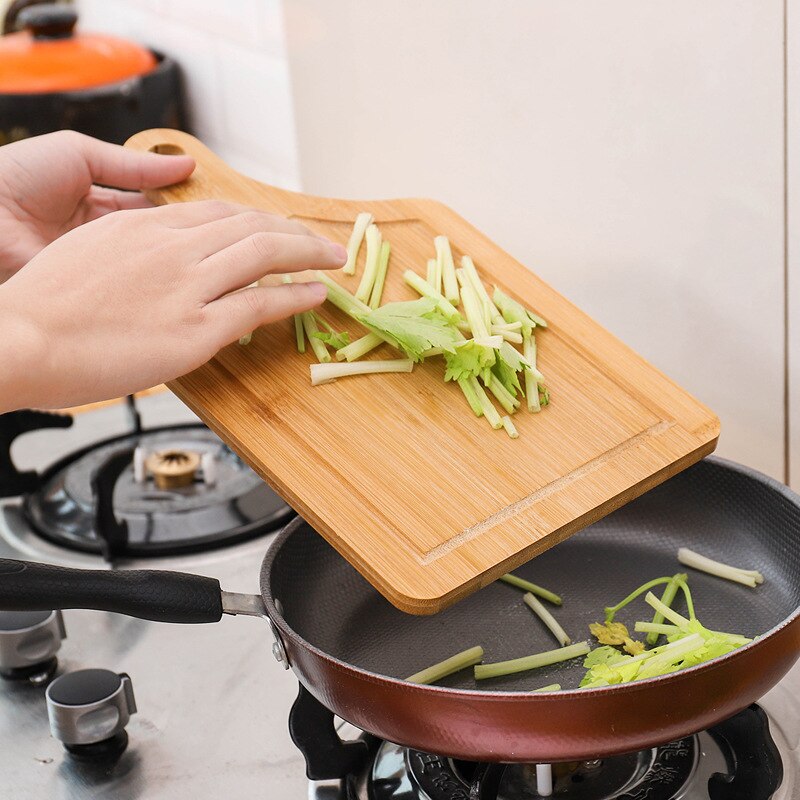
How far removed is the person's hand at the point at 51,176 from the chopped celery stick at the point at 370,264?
7.8 inches

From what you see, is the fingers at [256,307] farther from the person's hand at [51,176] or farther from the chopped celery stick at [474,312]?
the person's hand at [51,176]

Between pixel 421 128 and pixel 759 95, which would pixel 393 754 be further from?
pixel 421 128

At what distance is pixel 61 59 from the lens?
181 cm

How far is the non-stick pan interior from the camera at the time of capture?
3.09 feet

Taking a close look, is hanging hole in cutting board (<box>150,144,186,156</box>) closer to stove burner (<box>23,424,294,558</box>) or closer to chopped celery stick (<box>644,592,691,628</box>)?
stove burner (<box>23,424,294,558</box>)

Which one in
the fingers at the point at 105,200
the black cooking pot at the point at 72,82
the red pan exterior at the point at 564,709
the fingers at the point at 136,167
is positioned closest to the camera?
the red pan exterior at the point at 564,709

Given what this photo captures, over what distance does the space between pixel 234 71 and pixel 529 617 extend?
1132 mm

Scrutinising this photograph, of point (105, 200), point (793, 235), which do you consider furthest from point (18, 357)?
point (793, 235)

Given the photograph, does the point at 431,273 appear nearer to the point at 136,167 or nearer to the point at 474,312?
the point at 474,312

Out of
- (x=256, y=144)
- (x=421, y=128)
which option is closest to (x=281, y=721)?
(x=421, y=128)

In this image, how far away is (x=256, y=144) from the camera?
5.89 feet

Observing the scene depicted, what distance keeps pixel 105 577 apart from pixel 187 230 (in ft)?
0.97

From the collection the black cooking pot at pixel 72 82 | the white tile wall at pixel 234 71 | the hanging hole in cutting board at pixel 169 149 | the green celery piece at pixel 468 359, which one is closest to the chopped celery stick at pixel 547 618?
the green celery piece at pixel 468 359

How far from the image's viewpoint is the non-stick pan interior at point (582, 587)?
942 mm
